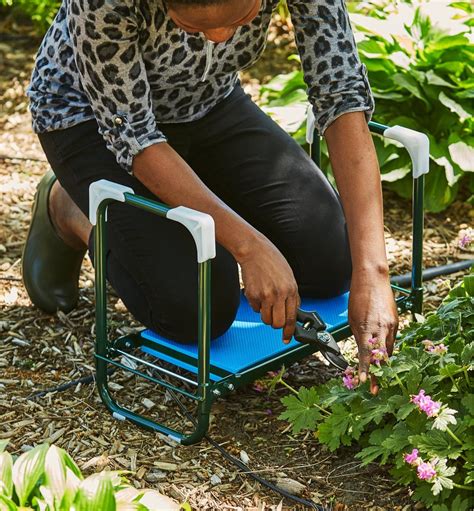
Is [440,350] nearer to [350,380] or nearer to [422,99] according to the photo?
[350,380]

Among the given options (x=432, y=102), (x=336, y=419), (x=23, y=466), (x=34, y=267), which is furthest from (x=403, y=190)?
(x=23, y=466)

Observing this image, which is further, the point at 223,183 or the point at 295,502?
the point at 223,183

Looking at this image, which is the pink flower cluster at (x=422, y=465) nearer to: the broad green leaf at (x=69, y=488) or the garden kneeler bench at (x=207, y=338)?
the garden kneeler bench at (x=207, y=338)

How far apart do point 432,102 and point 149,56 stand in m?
1.81

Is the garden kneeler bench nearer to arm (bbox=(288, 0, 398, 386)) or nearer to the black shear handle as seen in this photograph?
the black shear handle

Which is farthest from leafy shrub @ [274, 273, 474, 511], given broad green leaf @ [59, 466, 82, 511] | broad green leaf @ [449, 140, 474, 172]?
broad green leaf @ [449, 140, 474, 172]

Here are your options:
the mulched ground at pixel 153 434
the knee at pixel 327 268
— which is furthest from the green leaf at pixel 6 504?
the knee at pixel 327 268

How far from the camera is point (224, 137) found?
3010 millimetres

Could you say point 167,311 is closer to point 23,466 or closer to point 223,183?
point 223,183

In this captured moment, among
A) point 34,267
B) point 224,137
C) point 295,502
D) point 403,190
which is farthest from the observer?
point 403,190

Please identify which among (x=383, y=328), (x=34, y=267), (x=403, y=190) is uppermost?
(x=383, y=328)

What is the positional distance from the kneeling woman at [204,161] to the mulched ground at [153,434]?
0.67 feet

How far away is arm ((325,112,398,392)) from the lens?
2.45 meters

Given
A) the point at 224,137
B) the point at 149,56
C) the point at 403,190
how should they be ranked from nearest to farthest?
the point at 149,56 → the point at 224,137 → the point at 403,190
